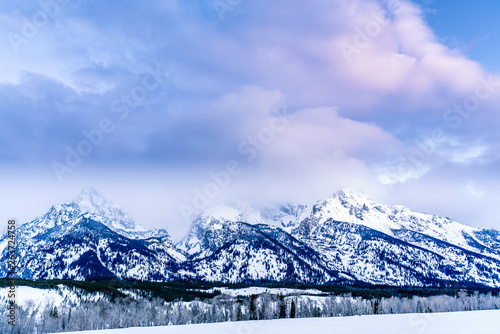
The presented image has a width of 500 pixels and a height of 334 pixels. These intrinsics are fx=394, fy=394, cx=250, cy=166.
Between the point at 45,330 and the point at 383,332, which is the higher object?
the point at 383,332

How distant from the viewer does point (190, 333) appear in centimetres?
15200

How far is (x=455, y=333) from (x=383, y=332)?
19737 mm

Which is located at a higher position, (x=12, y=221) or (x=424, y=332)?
(x=12, y=221)

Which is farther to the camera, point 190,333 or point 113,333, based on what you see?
point 113,333

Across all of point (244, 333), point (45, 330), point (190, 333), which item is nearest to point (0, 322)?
point (45, 330)

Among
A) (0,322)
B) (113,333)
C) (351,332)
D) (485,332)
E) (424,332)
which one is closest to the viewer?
(485,332)

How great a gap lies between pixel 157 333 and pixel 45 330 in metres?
75.4

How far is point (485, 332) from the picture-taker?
105 metres

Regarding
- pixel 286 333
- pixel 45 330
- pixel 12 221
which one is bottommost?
pixel 45 330

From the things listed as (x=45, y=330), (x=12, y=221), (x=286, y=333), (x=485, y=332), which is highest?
(x=12, y=221)

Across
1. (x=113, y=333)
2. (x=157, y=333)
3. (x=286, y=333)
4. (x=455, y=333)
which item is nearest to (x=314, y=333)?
(x=286, y=333)

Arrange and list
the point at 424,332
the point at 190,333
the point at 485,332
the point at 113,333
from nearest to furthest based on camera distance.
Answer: the point at 485,332
the point at 424,332
the point at 190,333
the point at 113,333

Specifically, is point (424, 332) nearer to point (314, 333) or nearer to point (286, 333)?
point (314, 333)

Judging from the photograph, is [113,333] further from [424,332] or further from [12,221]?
[424,332]
